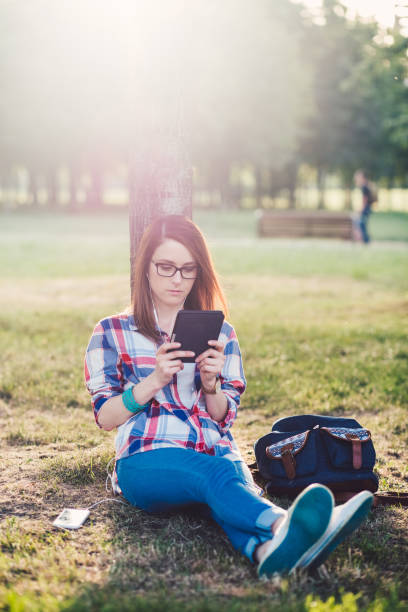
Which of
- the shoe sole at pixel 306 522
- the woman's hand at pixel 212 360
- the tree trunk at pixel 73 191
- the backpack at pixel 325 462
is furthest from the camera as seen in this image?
the tree trunk at pixel 73 191

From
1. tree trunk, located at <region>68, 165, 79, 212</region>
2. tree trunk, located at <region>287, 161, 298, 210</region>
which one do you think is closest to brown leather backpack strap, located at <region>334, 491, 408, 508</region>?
tree trunk, located at <region>68, 165, 79, 212</region>

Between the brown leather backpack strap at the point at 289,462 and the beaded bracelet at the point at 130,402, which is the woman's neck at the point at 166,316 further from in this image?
the brown leather backpack strap at the point at 289,462

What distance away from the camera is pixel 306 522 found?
2.65 meters

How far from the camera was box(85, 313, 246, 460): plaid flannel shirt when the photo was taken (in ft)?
11.0

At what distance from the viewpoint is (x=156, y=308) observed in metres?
3.55

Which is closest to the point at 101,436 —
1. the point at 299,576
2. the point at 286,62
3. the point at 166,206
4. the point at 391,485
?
the point at 166,206

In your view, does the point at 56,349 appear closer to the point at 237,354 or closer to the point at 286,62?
the point at 237,354

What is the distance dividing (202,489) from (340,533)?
2.10 ft

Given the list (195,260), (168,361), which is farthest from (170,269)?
(168,361)

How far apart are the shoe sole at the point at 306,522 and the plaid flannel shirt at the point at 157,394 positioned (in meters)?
0.73

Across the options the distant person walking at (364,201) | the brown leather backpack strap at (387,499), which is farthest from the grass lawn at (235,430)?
the distant person walking at (364,201)

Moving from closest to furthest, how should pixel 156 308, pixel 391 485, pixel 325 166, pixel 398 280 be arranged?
pixel 156 308
pixel 391 485
pixel 398 280
pixel 325 166

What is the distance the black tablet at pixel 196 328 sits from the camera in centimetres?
309

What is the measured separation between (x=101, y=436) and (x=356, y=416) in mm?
2058
